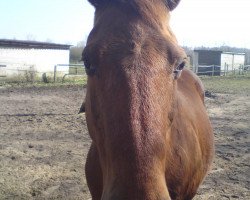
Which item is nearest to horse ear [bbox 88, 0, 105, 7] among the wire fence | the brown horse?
the brown horse

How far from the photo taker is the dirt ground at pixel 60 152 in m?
5.39

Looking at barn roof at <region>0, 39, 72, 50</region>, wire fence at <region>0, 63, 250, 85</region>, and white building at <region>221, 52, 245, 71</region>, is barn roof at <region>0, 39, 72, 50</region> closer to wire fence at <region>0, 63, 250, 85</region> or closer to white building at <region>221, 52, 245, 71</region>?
wire fence at <region>0, 63, 250, 85</region>

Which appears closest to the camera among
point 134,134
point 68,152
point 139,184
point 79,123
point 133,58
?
point 139,184

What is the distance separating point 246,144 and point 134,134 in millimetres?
7016


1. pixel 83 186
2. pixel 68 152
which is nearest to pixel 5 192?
pixel 83 186

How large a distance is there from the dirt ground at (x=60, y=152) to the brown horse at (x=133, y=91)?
322 cm

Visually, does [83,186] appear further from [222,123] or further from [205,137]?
[222,123]

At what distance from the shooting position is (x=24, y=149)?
24.1ft

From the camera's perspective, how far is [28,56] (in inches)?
1166

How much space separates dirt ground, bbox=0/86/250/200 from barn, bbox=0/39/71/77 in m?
14.4

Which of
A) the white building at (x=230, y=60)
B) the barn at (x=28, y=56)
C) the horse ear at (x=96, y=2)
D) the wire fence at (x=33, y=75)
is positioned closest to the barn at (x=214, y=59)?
the white building at (x=230, y=60)

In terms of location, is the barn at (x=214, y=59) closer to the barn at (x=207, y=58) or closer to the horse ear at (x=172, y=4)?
the barn at (x=207, y=58)

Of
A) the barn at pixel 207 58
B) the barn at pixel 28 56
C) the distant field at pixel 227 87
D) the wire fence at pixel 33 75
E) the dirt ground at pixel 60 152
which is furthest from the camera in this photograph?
the barn at pixel 207 58

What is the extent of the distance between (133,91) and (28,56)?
2934 cm
